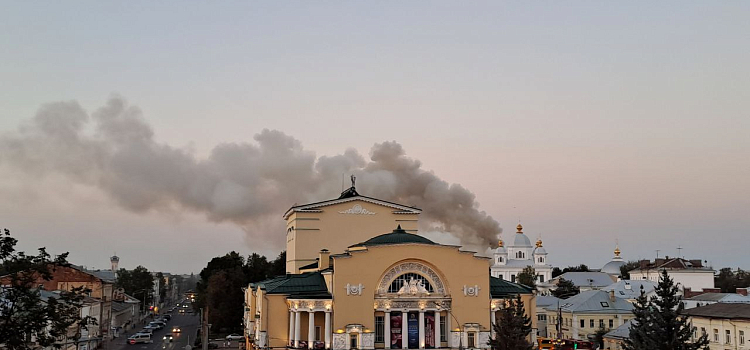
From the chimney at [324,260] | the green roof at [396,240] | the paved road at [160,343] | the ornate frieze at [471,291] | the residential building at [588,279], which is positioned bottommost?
the paved road at [160,343]

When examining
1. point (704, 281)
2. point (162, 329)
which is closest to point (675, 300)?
point (162, 329)

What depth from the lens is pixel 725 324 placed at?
163 feet

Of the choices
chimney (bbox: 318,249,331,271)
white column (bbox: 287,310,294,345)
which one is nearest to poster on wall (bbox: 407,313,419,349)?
white column (bbox: 287,310,294,345)

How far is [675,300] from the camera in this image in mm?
31219

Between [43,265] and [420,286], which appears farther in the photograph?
[420,286]

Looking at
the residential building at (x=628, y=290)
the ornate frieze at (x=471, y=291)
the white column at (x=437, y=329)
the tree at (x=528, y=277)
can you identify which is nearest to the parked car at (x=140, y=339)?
the white column at (x=437, y=329)

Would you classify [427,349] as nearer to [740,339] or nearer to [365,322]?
[365,322]

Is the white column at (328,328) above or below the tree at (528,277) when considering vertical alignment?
below

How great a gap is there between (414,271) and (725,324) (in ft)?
66.1

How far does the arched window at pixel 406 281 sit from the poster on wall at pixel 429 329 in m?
1.69

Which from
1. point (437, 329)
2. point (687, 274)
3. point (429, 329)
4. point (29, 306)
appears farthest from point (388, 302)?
point (687, 274)

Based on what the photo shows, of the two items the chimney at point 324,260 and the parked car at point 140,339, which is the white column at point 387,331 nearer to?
the chimney at point 324,260

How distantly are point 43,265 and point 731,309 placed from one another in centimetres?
4659

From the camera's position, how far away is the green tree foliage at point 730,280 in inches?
4897
